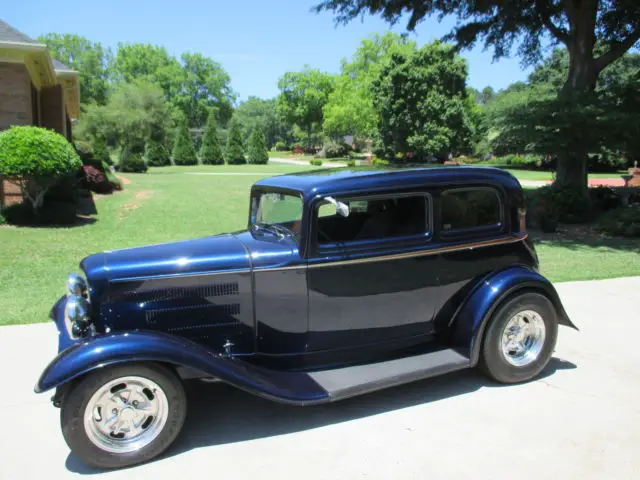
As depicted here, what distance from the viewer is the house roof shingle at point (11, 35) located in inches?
456

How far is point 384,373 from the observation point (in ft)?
11.9

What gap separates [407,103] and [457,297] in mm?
38965

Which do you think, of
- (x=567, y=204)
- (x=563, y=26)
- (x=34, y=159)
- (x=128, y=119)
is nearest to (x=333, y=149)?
(x=128, y=119)

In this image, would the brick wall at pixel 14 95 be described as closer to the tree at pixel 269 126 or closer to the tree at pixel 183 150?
the tree at pixel 183 150

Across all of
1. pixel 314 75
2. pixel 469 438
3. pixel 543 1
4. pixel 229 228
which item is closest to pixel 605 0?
pixel 543 1

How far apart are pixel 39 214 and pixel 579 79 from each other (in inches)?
555

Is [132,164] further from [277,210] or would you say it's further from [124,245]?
[277,210]

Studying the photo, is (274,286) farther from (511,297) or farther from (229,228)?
(229,228)

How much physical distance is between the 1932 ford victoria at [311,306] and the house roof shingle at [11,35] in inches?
404

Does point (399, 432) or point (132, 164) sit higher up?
point (132, 164)

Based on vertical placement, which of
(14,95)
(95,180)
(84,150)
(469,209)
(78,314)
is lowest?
(78,314)

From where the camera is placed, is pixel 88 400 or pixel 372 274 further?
pixel 372 274

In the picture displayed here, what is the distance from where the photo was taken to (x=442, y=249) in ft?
13.0

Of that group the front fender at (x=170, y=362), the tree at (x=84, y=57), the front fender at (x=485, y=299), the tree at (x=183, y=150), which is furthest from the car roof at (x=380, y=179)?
the tree at (x=84, y=57)
